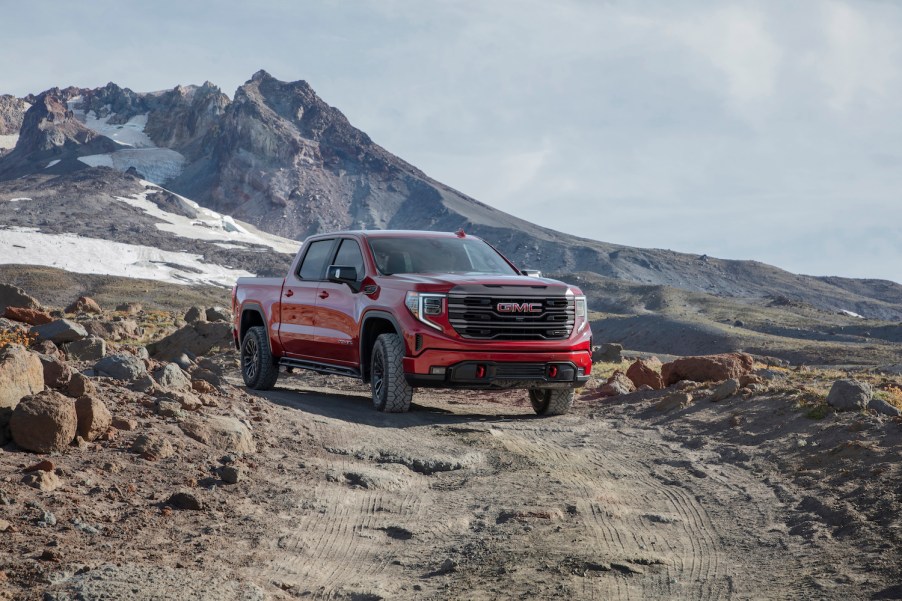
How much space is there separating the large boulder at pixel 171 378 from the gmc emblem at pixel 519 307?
337 cm

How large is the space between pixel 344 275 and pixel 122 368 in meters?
2.53

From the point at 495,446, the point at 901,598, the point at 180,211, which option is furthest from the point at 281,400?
the point at 180,211

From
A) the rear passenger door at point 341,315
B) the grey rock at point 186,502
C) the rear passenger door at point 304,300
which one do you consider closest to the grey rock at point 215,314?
the rear passenger door at point 304,300

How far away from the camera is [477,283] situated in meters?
10.2

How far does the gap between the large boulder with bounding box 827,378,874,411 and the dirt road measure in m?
1.10

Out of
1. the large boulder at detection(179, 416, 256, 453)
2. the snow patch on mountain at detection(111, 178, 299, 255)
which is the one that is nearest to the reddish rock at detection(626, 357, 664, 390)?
the large boulder at detection(179, 416, 256, 453)

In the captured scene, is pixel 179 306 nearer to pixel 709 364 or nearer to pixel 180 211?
pixel 709 364

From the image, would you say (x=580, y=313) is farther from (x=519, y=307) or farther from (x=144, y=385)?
(x=144, y=385)

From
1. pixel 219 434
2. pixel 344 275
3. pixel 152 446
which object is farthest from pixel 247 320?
pixel 152 446

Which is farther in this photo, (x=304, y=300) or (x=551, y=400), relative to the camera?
(x=304, y=300)

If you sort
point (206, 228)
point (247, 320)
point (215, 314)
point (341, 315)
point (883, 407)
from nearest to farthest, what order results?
point (883, 407), point (341, 315), point (247, 320), point (215, 314), point (206, 228)

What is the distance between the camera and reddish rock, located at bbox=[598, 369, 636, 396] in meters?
14.8

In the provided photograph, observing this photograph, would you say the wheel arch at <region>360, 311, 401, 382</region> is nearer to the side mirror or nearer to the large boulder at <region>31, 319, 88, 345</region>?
the side mirror

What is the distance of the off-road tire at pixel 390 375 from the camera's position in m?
10.4
